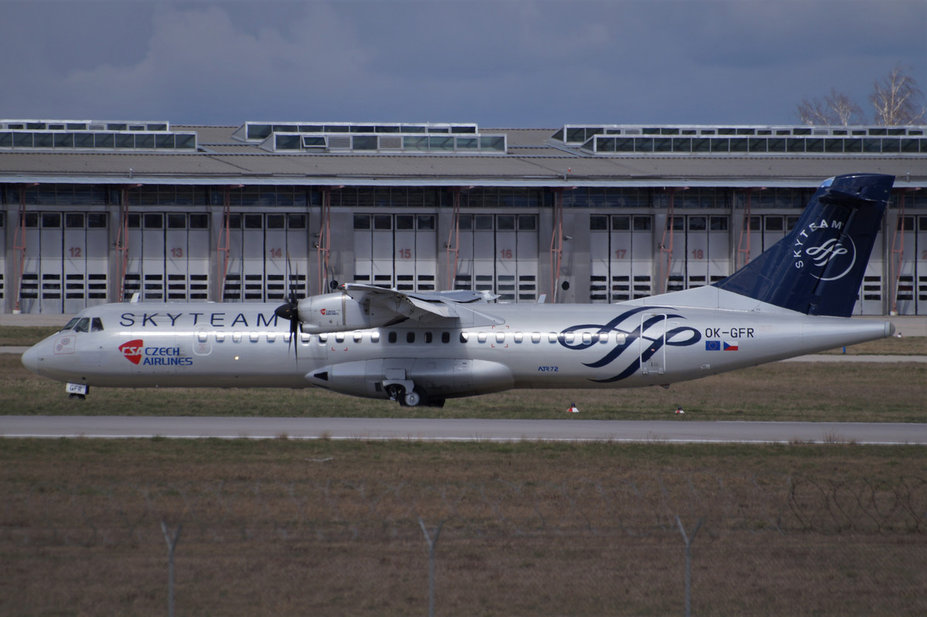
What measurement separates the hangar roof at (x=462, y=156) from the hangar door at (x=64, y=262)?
3.68 m

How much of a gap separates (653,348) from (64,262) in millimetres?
49328

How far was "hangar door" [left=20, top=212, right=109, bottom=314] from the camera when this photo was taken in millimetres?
64750

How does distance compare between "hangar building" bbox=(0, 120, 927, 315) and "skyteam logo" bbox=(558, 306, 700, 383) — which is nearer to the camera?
"skyteam logo" bbox=(558, 306, 700, 383)

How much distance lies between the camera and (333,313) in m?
29.0

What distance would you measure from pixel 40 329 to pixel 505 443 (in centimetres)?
4340

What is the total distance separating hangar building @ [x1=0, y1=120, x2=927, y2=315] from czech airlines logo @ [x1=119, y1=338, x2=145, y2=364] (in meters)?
32.5

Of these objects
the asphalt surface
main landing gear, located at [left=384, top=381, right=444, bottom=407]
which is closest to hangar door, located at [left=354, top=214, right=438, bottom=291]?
main landing gear, located at [left=384, top=381, right=444, bottom=407]

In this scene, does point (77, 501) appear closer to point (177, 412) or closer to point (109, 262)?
point (177, 412)

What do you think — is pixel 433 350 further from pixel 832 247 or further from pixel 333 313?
pixel 832 247

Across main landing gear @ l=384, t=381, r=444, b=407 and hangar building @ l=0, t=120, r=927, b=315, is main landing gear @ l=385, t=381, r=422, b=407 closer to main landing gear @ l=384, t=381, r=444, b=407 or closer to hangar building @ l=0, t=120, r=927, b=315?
main landing gear @ l=384, t=381, r=444, b=407

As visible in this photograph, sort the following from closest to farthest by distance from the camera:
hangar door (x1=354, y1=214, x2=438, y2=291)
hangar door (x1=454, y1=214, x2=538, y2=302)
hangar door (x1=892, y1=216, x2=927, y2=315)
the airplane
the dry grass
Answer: the dry grass, the airplane, hangar door (x1=354, y1=214, x2=438, y2=291), hangar door (x1=454, y1=214, x2=538, y2=302), hangar door (x1=892, y1=216, x2=927, y2=315)

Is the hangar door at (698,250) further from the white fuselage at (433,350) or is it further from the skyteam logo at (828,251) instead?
the skyteam logo at (828,251)

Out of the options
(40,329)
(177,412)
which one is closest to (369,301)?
(177,412)

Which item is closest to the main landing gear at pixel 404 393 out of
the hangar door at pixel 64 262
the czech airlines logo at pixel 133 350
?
the czech airlines logo at pixel 133 350
